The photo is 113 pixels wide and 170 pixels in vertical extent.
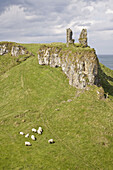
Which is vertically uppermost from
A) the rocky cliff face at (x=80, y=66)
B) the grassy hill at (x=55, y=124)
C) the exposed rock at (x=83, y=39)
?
the exposed rock at (x=83, y=39)

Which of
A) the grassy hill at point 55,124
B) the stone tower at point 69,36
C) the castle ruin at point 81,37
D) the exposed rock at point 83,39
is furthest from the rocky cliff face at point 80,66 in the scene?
the exposed rock at point 83,39

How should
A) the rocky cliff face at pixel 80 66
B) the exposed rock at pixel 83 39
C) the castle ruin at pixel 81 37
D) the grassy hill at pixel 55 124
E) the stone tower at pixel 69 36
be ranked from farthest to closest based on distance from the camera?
the exposed rock at pixel 83 39
the castle ruin at pixel 81 37
the stone tower at pixel 69 36
the rocky cliff face at pixel 80 66
the grassy hill at pixel 55 124

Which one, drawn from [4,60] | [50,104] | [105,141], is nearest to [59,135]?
[105,141]

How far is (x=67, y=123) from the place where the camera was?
52.2 m

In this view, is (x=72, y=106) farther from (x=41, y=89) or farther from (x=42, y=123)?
(x=41, y=89)

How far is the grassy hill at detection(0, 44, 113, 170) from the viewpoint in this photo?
1489 inches

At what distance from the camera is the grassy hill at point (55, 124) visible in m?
37.8

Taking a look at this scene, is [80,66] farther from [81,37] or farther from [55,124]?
[81,37]

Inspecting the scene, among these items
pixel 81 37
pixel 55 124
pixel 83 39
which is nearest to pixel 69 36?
pixel 81 37

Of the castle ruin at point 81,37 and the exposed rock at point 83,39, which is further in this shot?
the exposed rock at point 83,39

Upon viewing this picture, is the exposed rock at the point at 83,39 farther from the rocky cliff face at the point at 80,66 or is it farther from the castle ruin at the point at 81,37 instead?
the rocky cliff face at the point at 80,66

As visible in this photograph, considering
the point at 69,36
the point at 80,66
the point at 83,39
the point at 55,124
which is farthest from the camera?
the point at 83,39

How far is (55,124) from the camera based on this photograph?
5247 cm

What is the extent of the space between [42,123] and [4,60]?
84.5 meters
